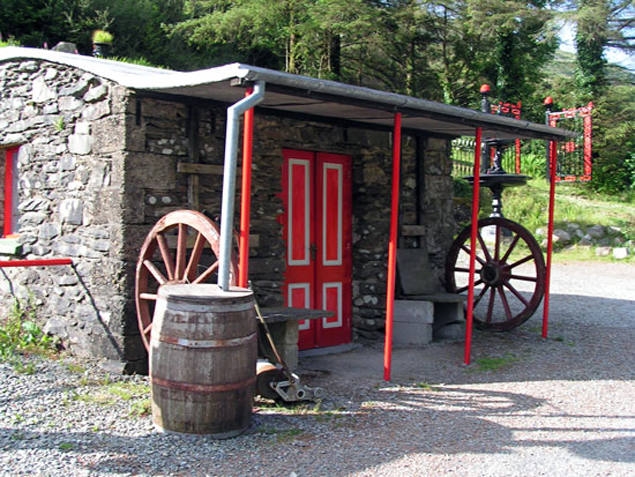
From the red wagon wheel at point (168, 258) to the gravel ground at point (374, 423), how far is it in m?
0.61

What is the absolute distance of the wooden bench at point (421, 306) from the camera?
730cm

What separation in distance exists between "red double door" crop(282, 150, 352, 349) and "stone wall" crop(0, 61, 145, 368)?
5.84 feet

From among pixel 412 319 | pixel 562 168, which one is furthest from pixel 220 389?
pixel 562 168

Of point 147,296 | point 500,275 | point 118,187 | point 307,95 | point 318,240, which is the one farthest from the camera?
point 500,275

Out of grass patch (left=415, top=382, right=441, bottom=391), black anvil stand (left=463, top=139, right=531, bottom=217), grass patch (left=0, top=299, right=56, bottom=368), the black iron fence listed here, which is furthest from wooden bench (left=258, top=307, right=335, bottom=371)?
the black iron fence

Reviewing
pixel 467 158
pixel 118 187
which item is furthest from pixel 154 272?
pixel 467 158

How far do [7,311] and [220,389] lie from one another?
368cm

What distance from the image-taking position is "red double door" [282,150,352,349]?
694cm

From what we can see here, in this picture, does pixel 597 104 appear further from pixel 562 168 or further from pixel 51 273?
pixel 51 273

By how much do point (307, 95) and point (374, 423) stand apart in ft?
7.56

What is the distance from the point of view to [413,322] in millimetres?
7324

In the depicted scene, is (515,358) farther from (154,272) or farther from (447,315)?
(154,272)

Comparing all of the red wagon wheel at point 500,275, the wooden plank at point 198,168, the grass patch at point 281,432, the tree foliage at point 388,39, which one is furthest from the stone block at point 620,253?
the grass patch at point 281,432

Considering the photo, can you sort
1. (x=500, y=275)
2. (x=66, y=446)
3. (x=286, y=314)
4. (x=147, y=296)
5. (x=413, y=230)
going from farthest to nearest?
(x=500, y=275)
(x=413, y=230)
(x=286, y=314)
(x=147, y=296)
(x=66, y=446)
